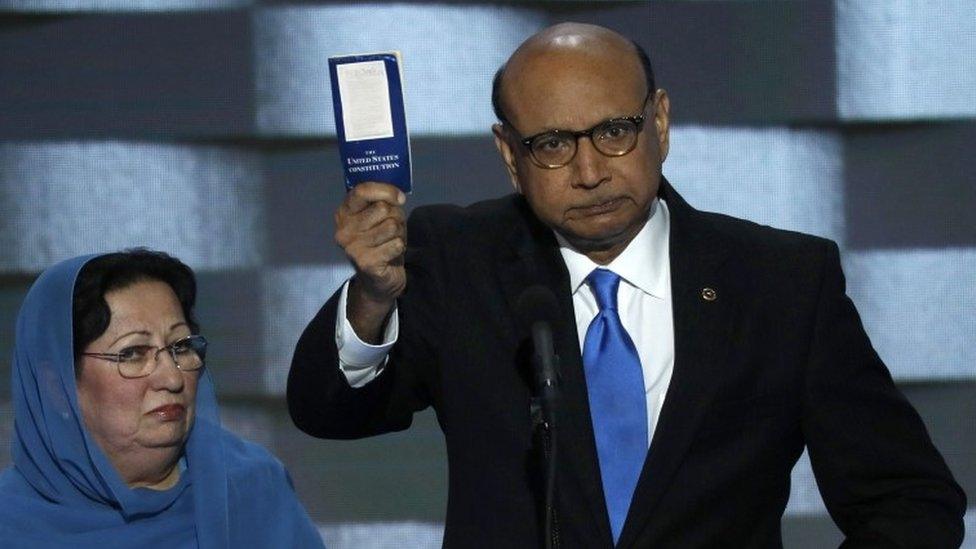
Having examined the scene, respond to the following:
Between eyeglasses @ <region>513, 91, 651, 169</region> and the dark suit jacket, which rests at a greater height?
eyeglasses @ <region>513, 91, 651, 169</region>

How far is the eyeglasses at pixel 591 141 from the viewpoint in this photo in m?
2.17

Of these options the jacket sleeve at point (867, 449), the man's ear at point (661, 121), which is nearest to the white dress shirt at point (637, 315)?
the man's ear at point (661, 121)

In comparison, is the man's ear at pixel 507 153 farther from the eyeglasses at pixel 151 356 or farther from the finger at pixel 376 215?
the eyeglasses at pixel 151 356

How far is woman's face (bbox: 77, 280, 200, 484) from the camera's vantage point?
2.48m

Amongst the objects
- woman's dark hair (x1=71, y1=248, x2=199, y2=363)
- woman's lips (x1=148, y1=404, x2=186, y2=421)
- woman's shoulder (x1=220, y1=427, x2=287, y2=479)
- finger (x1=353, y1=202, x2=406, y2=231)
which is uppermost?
finger (x1=353, y1=202, x2=406, y2=231)

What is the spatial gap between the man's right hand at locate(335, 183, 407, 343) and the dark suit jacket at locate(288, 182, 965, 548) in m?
0.16

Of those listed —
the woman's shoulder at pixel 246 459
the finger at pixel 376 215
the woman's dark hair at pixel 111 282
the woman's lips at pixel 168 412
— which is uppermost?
the finger at pixel 376 215

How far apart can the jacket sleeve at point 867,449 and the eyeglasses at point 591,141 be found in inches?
14.6

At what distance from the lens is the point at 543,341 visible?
1.89 meters

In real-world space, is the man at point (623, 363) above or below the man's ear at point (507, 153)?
below

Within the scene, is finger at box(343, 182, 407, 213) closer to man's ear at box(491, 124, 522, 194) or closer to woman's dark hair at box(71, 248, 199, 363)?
man's ear at box(491, 124, 522, 194)

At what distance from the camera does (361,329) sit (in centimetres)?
217

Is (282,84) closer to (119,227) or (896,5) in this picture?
(119,227)

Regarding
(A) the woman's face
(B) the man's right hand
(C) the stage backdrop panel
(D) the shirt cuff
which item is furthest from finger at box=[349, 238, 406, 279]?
(C) the stage backdrop panel
